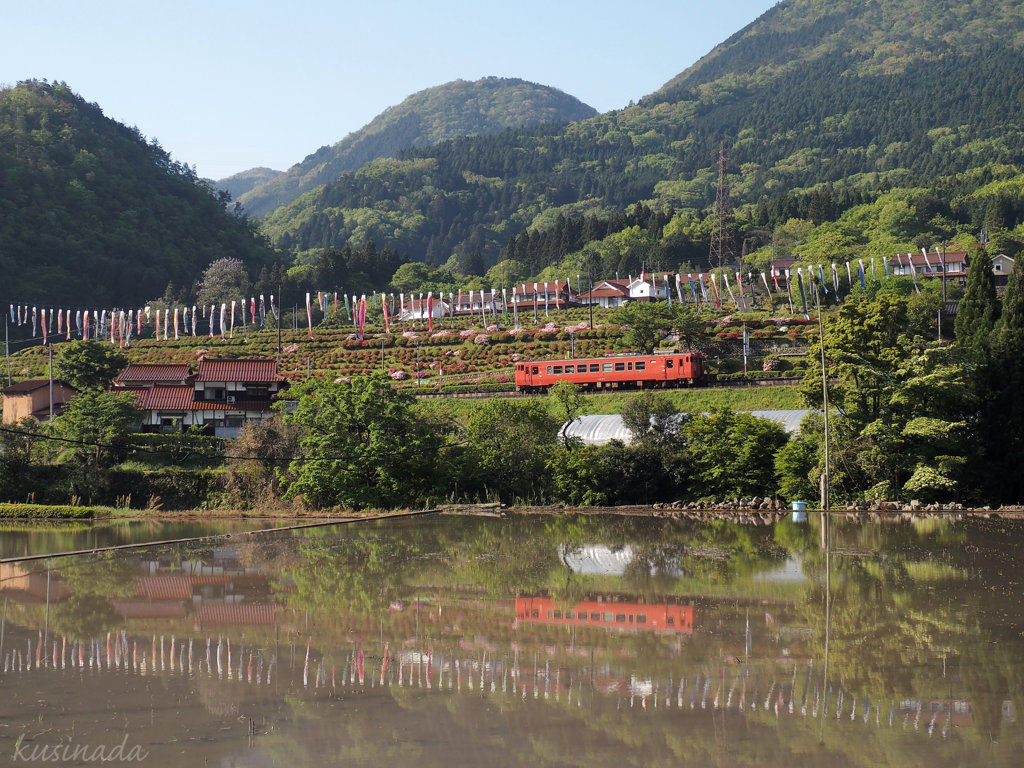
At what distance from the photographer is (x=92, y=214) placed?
372 feet

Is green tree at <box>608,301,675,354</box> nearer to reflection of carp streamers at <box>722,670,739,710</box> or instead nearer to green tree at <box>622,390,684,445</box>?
→ green tree at <box>622,390,684,445</box>

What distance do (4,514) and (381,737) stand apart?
72.3ft

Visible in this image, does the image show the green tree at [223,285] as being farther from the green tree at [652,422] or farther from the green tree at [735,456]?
the green tree at [735,456]

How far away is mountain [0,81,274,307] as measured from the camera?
10181 centimetres

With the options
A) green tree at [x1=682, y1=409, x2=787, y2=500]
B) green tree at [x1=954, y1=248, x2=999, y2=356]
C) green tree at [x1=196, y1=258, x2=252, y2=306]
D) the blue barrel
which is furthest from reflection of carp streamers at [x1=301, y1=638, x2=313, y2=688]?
green tree at [x1=196, y1=258, x2=252, y2=306]

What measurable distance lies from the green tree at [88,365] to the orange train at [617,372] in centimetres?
1784

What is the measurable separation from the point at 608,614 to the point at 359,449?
16108mm

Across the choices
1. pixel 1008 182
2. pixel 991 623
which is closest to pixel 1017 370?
pixel 991 623

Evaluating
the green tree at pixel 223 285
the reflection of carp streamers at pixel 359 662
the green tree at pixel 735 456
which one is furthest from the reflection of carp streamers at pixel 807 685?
the green tree at pixel 223 285

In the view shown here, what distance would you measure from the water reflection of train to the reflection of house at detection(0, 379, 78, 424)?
109 feet

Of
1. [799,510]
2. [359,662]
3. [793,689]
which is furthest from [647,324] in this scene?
[793,689]

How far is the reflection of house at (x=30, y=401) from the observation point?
→ 4181 cm

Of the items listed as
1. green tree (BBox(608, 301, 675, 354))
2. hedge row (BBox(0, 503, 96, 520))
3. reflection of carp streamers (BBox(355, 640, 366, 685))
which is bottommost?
hedge row (BBox(0, 503, 96, 520))

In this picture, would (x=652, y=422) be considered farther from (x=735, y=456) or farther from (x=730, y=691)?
(x=730, y=691)
